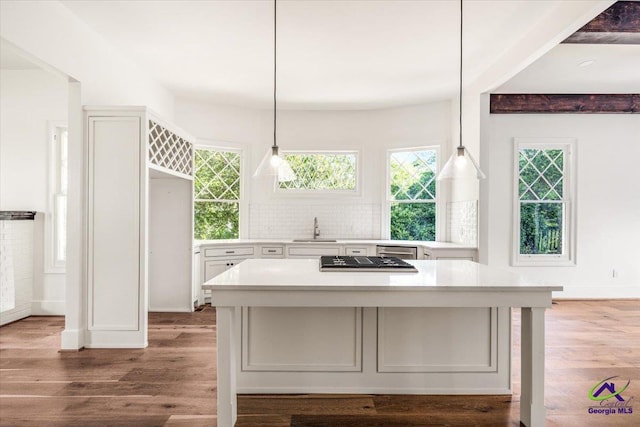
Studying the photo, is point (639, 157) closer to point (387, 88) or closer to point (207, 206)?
point (387, 88)

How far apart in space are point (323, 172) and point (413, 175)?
137 centimetres

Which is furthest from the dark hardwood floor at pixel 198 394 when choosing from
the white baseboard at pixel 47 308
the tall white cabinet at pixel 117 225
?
the white baseboard at pixel 47 308

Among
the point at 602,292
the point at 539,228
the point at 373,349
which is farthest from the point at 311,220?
the point at 602,292

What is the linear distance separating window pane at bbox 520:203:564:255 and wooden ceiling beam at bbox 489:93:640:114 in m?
1.35

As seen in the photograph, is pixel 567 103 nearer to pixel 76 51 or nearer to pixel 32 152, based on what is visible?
pixel 76 51

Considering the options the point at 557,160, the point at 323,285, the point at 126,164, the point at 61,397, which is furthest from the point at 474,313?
the point at 557,160

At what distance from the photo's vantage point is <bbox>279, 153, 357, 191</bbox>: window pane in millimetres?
6148

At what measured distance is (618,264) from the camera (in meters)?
5.70

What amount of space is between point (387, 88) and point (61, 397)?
4591mm

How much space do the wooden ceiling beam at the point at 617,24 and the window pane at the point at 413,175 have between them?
2.65 m

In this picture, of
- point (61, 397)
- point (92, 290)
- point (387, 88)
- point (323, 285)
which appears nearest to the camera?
point (323, 285)

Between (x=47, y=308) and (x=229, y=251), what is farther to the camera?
(x=229, y=251)

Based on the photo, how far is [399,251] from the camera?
17.2 ft

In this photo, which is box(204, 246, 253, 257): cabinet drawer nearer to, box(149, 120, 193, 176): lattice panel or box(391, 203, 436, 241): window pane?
box(149, 120, 193, 176): lattice panel
